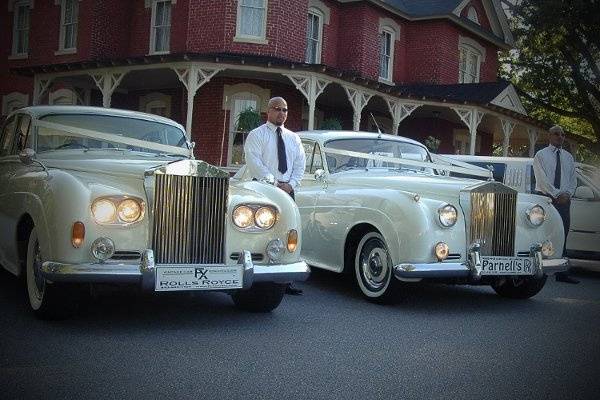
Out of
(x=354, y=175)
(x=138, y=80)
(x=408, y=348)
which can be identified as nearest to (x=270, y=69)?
(x=138, y=80)

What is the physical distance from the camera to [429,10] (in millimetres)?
23703

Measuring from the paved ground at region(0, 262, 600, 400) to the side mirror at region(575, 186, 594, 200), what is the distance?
3.33 m

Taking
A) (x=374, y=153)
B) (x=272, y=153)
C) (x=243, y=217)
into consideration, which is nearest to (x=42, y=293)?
(x=243, y=217)

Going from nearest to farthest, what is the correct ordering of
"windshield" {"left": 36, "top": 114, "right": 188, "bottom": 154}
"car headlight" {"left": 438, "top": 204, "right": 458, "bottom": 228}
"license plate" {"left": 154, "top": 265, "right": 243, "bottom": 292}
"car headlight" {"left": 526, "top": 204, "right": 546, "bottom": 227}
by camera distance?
"license plate" {"left": 154, "top": 265, "right": 243, "bottom": 292} → "windshield" {"left": 36, "top": 114, "right": 188, "bottom": 154} → "car headlight" {"left": 438, "top": 204, "right": 458, "bottom": 228} → "car headlight" {"left": 526, "top": 204, "right": 546, "bottom": 227}

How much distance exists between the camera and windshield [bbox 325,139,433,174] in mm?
7270

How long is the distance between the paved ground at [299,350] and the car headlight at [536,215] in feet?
2.85

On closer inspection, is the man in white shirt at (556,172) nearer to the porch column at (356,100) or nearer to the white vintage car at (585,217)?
the white vintage car at (585,217)

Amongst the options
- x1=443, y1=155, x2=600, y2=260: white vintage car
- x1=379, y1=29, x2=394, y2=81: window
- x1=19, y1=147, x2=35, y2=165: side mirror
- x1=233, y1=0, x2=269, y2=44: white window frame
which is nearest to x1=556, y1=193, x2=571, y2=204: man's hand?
x1=443, y1=155, x2=600, y2=260: white vintage car

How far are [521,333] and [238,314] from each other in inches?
93.6

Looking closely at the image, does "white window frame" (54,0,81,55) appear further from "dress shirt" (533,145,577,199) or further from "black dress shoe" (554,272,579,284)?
"black dress shoe" (554,272,579,284)

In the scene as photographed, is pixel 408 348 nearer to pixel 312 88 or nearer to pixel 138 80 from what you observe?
pixel 312 88

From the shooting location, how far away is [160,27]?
63.5ft

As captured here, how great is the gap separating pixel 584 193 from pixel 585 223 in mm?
449

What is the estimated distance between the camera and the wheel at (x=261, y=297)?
18.2 ft
